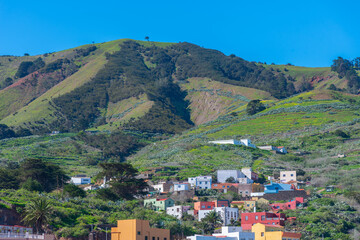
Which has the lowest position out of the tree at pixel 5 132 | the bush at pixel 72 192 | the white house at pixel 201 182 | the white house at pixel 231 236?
the white house at pixel 231 236

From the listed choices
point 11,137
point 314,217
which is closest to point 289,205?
point 314,217

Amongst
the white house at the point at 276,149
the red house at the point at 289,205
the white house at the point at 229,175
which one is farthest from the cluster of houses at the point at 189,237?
the white house at the point at 276,149

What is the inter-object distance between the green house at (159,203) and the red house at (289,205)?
559 inches

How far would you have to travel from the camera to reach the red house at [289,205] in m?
88.5

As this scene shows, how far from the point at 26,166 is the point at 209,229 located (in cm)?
3342

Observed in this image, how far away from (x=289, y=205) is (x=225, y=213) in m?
11.8

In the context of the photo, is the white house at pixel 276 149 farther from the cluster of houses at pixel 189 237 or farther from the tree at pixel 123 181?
the cluster of houses at pixel 189 237

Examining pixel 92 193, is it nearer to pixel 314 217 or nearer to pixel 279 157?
pixel 314 217

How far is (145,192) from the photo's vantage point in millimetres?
91688

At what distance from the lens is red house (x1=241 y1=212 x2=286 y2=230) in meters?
76.8

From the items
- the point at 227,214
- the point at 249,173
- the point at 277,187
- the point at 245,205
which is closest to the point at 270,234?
the point at 227,214

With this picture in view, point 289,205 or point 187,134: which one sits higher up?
point 187,134

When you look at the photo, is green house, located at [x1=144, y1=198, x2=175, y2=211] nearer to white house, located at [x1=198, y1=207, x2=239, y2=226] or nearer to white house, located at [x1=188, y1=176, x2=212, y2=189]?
white house, located at [x1=198, y1=207, x2=239, y2=226]

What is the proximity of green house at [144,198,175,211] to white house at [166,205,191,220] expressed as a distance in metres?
1.52
